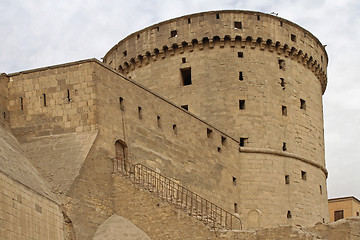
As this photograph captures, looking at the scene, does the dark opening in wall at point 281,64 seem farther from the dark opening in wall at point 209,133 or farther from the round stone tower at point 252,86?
the dark opening in wall at point 209,133

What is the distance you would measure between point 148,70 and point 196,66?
5.94ft

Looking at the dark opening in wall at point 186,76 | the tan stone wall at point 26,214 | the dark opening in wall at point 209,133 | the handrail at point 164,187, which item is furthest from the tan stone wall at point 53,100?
the dark opening in wall at point 186,76

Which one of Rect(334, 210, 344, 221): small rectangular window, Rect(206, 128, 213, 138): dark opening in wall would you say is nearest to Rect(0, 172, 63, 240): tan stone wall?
Rect(206, 128, 213, 138): dark opening in wall

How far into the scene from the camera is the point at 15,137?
18.4 metres

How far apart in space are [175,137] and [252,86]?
5.82 meters

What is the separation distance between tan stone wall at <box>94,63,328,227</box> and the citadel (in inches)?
1.5

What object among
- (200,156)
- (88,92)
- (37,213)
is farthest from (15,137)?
(200,156)

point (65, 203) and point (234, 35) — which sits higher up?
point (234, 35)

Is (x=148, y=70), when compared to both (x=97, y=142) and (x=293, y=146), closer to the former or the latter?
(x=293, y=146)

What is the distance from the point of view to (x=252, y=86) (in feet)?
85.8

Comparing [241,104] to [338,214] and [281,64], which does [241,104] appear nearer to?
[281,64]

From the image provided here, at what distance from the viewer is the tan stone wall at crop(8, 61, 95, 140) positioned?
1814cm

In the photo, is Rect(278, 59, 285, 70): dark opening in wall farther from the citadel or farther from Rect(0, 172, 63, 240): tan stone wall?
Rect(0, 172, 63, 240): tan stone wall

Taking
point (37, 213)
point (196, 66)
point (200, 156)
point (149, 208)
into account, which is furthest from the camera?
point (196, 66)
